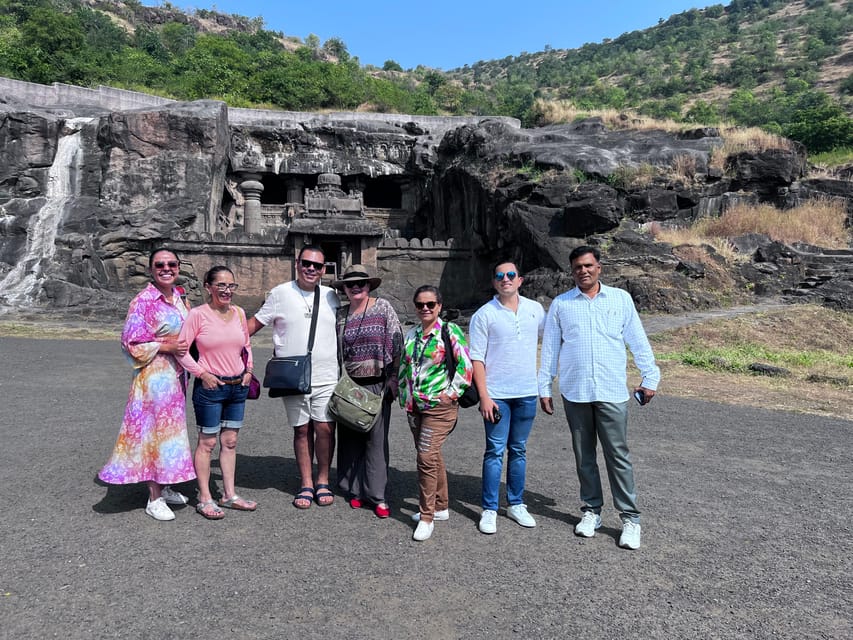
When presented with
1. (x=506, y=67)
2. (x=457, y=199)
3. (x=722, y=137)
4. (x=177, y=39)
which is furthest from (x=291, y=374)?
(x=506, y=67)

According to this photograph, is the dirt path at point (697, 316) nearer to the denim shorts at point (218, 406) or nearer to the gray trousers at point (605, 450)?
the gray trousers at point (605, 450)

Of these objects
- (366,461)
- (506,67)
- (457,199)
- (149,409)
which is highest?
(506,67)

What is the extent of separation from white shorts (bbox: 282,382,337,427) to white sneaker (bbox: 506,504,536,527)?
135 cm

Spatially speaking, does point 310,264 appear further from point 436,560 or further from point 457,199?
point 457,199

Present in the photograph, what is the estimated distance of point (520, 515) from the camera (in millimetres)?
3664

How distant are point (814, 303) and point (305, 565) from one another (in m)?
15.3

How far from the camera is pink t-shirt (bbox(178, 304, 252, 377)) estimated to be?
3693 millimetres

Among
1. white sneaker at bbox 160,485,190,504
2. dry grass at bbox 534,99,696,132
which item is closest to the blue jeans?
white sneaker at bbox 160,485,190,504

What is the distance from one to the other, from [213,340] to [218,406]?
44 centimetres

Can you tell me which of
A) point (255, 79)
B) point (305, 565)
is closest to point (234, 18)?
point (255, 79)

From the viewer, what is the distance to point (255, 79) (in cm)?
4288

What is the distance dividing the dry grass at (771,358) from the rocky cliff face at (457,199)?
197 cm

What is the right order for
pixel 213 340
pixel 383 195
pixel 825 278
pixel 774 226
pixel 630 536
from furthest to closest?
pixel 383 195 → pixel 774 226 → pixel 825 278 → pixel 213 340 → pixel 630 536

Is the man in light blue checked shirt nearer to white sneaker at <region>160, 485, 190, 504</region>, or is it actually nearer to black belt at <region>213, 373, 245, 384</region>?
black belt at <region>213, 373, 245, 384</region>
